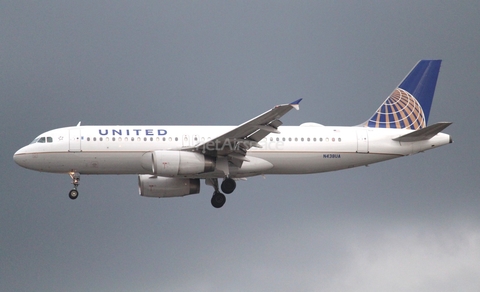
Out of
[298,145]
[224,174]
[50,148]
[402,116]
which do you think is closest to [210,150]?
[224,174]

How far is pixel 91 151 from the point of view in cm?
4900

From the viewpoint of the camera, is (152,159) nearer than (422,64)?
Yes

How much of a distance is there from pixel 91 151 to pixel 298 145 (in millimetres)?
10677

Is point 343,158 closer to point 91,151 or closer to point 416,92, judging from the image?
point 416,92

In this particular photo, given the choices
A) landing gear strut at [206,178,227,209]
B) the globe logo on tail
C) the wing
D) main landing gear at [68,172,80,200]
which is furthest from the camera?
the globe logo on tail

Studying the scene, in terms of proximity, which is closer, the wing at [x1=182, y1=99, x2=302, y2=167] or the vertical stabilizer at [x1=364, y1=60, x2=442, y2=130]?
the wing at [x1=182, y1=99, x2=302, y2=167]

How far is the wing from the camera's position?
4597 cm

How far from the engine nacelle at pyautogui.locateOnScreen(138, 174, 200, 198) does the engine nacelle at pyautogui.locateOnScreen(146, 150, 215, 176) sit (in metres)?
4.43

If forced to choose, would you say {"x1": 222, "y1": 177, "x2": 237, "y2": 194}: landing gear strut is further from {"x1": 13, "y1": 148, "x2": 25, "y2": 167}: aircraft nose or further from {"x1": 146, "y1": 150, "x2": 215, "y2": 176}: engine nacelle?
{"x1": 13, "y1": 148, "x2": 25, "y2": 167}: aircraft nose

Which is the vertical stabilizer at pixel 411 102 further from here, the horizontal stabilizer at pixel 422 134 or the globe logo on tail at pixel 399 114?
the horizontal stabilizer at pixel 422 134

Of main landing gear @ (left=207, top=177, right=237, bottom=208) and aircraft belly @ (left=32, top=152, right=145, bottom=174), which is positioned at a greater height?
aircraft belly @ (left=32, top=152, right=145, bottom=174)

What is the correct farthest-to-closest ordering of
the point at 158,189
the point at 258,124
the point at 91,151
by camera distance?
the point at 158,189
the point at 91,151
the point at 258,124

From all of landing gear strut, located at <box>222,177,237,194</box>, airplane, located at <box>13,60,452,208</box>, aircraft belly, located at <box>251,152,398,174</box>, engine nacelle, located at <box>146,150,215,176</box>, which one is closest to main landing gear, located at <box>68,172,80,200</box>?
airplane, located at <box>13,60,452,208</box>

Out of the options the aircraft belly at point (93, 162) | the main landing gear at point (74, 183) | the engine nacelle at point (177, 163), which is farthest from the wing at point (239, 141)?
the main landing gear at point (74, 183)
